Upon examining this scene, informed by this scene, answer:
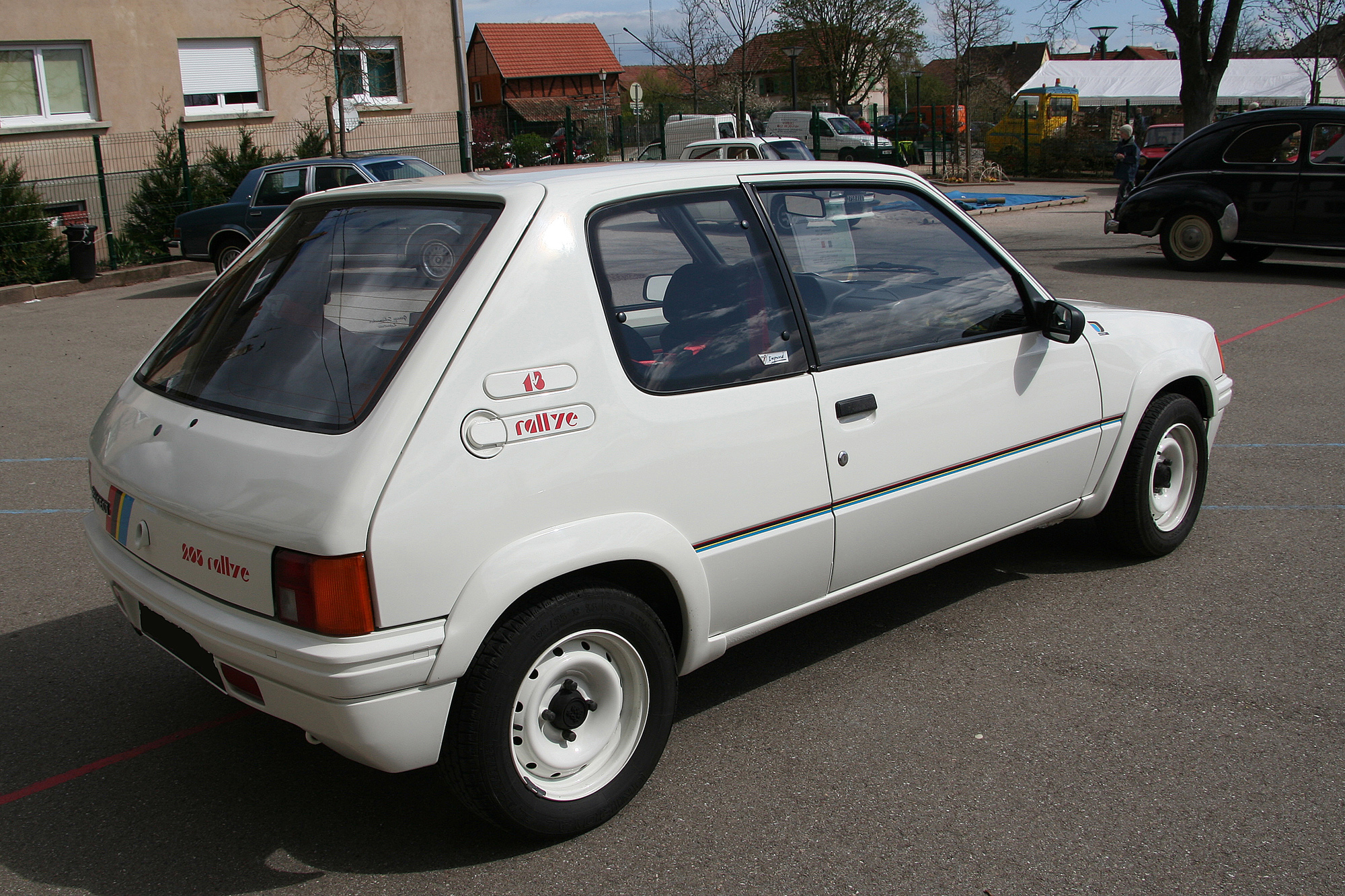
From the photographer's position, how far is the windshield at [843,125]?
113 ft

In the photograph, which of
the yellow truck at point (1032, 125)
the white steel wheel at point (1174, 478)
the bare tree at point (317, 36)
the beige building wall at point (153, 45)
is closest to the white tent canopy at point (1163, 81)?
the yellow truck at point (1032, 125)

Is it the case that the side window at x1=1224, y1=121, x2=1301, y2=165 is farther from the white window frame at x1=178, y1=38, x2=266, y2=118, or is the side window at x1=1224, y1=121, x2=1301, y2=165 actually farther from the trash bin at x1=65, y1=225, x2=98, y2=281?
the white window frame at x1=178, y1=38, x2=266, y2=118

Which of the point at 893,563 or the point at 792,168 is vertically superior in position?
the point at 792,168

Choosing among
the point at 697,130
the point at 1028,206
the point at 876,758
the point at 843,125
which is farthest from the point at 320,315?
the point at 843,125

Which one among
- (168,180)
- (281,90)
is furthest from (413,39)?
(168,180)

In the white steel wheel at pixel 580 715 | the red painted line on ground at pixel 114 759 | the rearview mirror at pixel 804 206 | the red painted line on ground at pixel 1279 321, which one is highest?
the rearview mirror at pixel 804 206

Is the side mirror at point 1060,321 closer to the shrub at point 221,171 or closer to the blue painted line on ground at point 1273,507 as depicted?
the blue painted line on ground at point 1273,507

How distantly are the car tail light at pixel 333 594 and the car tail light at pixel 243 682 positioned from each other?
0.97 feet

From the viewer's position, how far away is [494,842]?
9.55 feet

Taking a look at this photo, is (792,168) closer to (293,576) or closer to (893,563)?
(893,563)

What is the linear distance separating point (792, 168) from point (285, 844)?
8.10 feet

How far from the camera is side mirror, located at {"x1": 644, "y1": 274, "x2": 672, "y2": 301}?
3.06 metres

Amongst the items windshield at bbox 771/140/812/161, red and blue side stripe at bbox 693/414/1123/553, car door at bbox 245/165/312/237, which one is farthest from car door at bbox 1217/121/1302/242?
car door at bbox 245/165/312/237

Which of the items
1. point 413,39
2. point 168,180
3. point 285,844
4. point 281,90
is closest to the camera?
point 285,844
